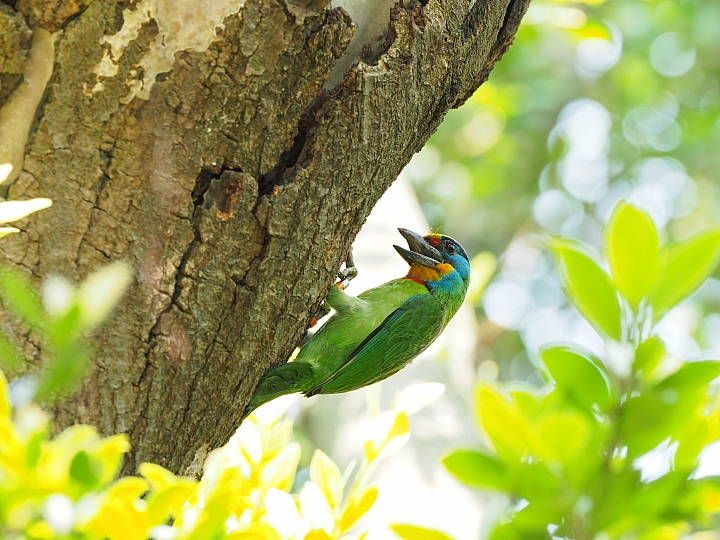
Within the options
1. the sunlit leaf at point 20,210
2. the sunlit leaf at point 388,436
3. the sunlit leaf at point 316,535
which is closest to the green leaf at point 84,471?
the sunlit leaf at point 20,210

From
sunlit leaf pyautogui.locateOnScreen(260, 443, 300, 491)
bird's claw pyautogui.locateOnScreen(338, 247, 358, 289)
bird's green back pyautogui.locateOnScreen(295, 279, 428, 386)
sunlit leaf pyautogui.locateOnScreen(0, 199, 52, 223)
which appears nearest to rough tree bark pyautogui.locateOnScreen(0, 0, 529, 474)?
sunlit leaf pyautogui.locateOnScreen(260, 443, 300, 491)

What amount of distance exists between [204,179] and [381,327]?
53.6 inches

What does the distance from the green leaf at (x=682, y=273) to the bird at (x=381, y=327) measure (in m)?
1.60

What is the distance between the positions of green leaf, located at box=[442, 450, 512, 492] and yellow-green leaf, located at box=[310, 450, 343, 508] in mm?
981

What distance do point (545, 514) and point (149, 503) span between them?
47 cm

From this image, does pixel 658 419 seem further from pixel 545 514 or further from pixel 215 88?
pixel 215 88

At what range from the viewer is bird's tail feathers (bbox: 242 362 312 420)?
79.0 inches

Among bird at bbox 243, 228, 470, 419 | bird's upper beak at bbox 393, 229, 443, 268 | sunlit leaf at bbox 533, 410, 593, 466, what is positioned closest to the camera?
sunlit leaf at bbox 533, 410, 593, 466

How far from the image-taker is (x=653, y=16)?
777 centimetres

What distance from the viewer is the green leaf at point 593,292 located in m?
0.70

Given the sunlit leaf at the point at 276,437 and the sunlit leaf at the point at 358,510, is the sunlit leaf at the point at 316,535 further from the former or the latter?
the sunlit leaf at the point at 276,437

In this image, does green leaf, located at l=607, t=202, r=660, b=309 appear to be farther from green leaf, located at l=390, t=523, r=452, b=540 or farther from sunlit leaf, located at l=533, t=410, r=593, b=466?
green leaf, located at l=390, t=523, r=452, b=540

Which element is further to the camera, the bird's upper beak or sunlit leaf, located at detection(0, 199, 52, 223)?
the bird's upper beak

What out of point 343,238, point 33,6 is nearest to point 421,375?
point 343,238
